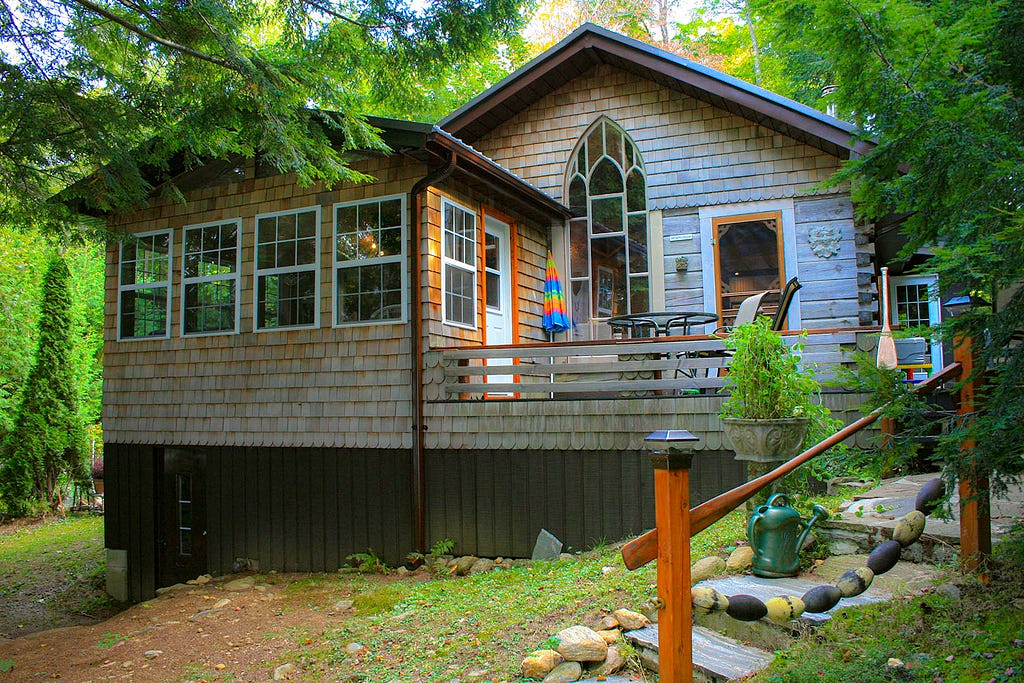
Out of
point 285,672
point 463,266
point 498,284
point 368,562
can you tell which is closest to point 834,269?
point 498,284

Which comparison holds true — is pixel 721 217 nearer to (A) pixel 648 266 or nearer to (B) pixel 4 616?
(A) pixel 648 266

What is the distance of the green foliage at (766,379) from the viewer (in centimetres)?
454

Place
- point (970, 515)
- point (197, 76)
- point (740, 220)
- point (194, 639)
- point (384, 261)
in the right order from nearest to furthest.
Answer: point (970, 515)
point (194, 639)
point (197, 76)
point (384, 261)
point (740, 220)

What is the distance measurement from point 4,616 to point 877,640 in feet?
33.1

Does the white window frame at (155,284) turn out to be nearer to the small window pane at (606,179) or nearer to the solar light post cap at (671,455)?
Answer: the small window pane at (606,179)

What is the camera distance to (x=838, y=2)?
11.5 feet

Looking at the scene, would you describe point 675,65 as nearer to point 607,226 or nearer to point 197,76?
point 607,226

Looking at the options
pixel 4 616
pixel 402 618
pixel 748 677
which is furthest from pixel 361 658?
pixel 4 616

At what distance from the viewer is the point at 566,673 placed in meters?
3.45

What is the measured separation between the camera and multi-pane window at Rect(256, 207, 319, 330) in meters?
7.97

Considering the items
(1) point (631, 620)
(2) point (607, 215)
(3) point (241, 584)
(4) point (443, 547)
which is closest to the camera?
(1) point (631, 620)

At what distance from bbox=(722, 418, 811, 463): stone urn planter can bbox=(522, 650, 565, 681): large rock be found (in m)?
1.79

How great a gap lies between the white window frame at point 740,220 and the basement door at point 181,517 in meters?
6.26

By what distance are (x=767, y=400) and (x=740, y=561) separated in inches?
38.4
